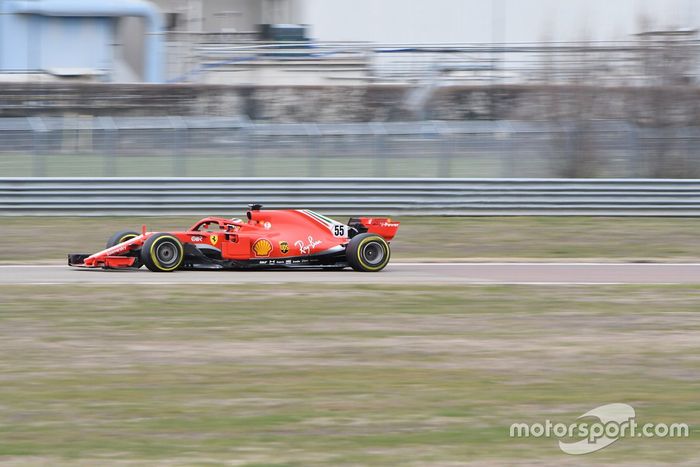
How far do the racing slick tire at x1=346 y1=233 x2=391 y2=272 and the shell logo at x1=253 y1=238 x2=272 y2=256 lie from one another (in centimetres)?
110

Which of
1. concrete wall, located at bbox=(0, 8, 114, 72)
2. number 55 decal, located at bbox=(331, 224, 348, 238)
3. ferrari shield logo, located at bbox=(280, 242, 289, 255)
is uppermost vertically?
concrete wall, located at bbox=(0, 8, 114, 72)

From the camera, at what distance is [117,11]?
37125mm

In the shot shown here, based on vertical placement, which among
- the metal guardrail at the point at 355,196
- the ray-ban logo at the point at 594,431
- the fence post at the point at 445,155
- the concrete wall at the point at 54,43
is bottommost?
the ray-ban logo at the point at 594,431

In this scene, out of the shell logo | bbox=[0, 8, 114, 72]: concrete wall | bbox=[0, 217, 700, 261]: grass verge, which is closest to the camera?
the shell logo

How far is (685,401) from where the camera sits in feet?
26.0

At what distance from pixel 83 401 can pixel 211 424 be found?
1160 mm

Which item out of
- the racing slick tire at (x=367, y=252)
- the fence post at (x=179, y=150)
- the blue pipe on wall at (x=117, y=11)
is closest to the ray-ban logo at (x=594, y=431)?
the racing slick tire at (x=367, y=252)

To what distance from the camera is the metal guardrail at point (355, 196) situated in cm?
2167

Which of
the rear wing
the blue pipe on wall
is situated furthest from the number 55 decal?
the blue pipe on wall

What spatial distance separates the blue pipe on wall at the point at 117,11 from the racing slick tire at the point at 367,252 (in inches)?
887

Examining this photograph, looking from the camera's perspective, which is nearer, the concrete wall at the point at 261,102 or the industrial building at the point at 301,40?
the concrete wall at the point at 261,102

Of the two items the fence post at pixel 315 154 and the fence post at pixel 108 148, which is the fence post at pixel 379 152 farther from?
the fence post at pixel 108 148

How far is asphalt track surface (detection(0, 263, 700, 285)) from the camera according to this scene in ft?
47.6

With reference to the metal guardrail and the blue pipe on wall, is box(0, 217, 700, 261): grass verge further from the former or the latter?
the blue pipe on wall
